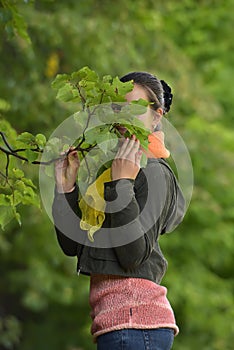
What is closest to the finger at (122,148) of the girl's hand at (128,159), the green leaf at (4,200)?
the girl's hand at (128,159)

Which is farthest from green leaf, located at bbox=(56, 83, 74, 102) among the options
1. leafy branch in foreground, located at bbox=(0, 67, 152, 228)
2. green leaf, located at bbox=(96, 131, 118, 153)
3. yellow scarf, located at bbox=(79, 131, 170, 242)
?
yellow scarf, located at bbox=(79, 131, 170, 242)

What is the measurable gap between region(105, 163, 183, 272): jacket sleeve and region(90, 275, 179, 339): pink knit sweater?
7 centimetres

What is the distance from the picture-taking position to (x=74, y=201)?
2.81 meters

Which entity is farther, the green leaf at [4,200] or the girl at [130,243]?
the green leaf at [4,200]

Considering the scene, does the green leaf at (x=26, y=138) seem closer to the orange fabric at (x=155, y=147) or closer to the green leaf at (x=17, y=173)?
the green leaf at (x=17, y=173)

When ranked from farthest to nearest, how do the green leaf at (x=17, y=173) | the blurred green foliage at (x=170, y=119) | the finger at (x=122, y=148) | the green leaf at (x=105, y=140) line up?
the blurred green foliage at (x=170, y=119)
the green leaf at (x=17, y=173)
the finger at (x=122, y=148)
the green leaf at (x=105, y=140)

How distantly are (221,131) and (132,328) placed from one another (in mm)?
7360

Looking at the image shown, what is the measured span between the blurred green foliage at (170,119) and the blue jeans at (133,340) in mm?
4550

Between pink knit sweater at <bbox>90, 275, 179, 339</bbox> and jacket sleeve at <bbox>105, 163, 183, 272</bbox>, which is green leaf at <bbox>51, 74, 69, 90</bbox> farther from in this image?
pink knit sweater at <bbox>90, 275, 179, 339</bbox>

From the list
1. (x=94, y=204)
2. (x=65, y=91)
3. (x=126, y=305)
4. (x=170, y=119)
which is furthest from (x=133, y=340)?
(x=170, y=119)

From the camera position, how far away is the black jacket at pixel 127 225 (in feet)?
8.65

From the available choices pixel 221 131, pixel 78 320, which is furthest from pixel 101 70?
pixel 78 320

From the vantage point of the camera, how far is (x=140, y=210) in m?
2.70

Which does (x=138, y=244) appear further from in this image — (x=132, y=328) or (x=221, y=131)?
(x=221, y=131)
